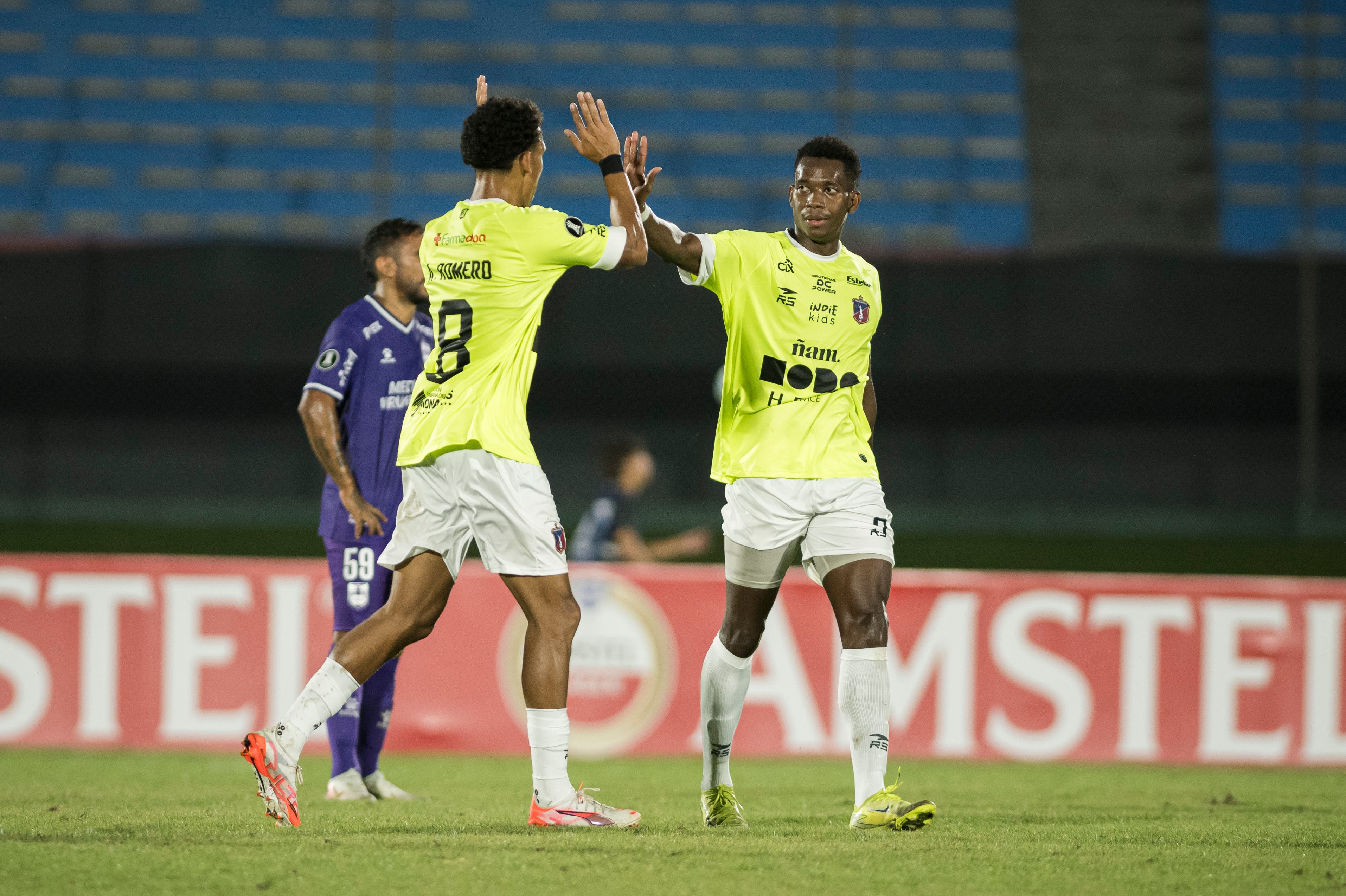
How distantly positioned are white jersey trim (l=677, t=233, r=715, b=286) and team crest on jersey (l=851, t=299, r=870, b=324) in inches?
19.5

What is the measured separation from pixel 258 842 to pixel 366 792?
1706 millimetres

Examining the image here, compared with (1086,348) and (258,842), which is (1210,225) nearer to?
(1086,348)

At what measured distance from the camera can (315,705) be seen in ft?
13.2

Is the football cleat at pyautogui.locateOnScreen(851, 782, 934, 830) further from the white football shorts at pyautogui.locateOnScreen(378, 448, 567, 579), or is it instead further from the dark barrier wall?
the dark barrier wall

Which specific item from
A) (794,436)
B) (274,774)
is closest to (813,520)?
(794,436)

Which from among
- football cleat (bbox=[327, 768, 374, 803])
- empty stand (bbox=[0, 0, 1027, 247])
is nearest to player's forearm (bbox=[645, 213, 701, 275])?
football cleat (bbox=[327, 768, 374, 803])

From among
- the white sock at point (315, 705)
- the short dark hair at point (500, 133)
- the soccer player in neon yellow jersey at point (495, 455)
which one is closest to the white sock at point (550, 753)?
the soccer player in neon yellow jersey at point (495, 455)

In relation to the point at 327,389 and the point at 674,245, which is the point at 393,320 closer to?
the point at 327,389

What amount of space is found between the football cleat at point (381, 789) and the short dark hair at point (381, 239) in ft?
6.57

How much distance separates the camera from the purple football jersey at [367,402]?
536 centimetres

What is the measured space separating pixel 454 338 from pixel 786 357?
1.12m

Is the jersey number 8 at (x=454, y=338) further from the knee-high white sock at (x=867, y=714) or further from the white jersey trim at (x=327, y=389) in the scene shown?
the knee-high white sock at (x=867, y=714)

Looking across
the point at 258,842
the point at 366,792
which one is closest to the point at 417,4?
the point at 366,792

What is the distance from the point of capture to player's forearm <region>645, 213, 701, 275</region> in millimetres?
4441
